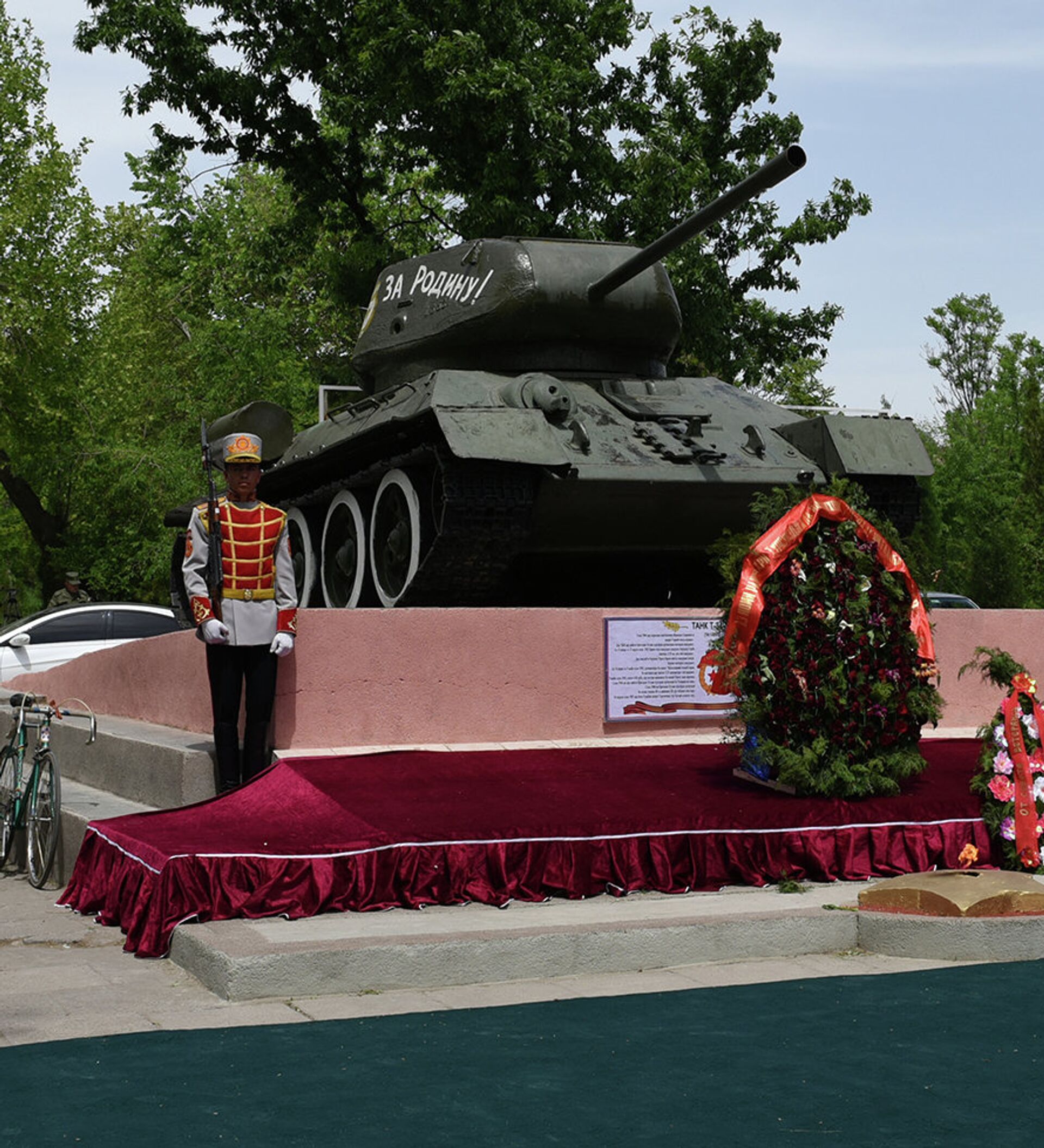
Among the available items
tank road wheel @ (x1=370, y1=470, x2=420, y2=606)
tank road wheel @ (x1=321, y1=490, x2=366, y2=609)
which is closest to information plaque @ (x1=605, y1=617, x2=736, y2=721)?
tank road wheel @ (x1=370, y1=470, x2=420, y2=606)

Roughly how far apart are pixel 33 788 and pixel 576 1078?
5.13m

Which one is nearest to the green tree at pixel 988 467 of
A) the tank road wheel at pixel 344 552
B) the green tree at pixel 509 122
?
the green tree at pixel 509 122

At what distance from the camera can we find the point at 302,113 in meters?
28.3

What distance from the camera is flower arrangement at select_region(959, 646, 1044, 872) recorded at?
7.54 metres

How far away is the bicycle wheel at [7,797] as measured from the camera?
9273 mm

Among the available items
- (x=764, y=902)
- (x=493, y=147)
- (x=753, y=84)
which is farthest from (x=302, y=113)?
(x=764, y=902)

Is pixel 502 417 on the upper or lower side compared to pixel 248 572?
upper

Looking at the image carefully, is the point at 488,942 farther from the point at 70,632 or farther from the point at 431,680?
the point at 70,632

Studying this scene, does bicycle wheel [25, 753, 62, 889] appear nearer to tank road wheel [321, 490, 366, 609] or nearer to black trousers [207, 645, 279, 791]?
black trousers [207, 645, 279, 791]

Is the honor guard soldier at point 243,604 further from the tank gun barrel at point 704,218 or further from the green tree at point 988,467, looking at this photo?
the green tree at point 988,467

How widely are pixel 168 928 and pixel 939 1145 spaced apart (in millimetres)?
3456

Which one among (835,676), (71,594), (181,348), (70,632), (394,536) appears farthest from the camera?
(181,348)

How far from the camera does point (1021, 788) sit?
24.7ft

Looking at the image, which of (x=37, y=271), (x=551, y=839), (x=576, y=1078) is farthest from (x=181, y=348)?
(x=576, y=1078)
